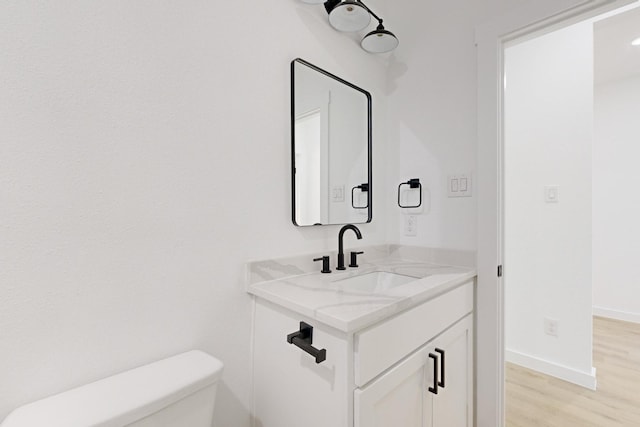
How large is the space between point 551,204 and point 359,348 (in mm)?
→ 2100

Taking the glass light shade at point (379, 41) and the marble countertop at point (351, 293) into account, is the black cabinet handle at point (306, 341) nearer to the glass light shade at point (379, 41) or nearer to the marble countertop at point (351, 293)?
the marble countertop at point (351, 293)

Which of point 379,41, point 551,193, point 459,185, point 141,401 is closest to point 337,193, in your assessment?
point 459,185

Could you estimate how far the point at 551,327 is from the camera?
2.09 metres

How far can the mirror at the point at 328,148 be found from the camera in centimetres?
130

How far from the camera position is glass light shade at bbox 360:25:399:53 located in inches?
59.4

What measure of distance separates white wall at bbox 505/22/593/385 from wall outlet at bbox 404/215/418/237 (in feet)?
3.68

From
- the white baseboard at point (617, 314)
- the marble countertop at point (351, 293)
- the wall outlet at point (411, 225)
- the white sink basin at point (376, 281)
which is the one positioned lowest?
the white baseboard at point (617, 314)

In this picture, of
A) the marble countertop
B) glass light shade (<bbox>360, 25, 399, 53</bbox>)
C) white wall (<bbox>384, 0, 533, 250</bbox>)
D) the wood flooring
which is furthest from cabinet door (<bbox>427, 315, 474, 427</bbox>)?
glass light shade (<bbox>360, 25, 399, 53</bbox>)

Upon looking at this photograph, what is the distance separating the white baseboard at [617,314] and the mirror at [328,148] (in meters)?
3.36

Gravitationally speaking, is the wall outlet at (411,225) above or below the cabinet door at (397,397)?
above

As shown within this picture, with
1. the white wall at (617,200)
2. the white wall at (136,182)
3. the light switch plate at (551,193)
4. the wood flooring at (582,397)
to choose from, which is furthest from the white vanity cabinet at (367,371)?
the white wall at (617,200)

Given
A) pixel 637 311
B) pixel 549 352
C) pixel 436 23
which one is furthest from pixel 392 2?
pixel 637 311

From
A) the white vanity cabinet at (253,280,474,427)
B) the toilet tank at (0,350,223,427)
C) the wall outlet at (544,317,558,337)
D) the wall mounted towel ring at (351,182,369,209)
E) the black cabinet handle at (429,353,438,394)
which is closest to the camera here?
the toilet tank at (0,350,223,427)

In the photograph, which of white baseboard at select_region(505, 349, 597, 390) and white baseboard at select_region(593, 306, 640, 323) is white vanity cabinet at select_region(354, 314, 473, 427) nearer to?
white baseboard at select_region(505, 349, 597, 390)
